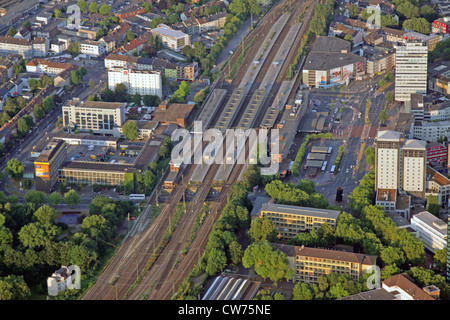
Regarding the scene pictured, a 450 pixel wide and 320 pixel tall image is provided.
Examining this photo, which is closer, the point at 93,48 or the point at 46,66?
the point at 46,66

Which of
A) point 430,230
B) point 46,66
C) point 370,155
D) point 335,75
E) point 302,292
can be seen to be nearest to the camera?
point 302,292

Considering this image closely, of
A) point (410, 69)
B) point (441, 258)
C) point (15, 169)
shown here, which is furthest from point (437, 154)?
point (15, 169)

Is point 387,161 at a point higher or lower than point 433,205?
higher

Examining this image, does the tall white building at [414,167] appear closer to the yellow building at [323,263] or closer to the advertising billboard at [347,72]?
the yellow building at [323,263]

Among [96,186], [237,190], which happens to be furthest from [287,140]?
[96,186]

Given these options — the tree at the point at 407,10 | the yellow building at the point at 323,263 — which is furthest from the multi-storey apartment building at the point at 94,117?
the tree at the point at 407,10

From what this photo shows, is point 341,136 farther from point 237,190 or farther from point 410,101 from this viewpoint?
point 237,190

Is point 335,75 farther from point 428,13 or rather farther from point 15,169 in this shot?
point 15,169
